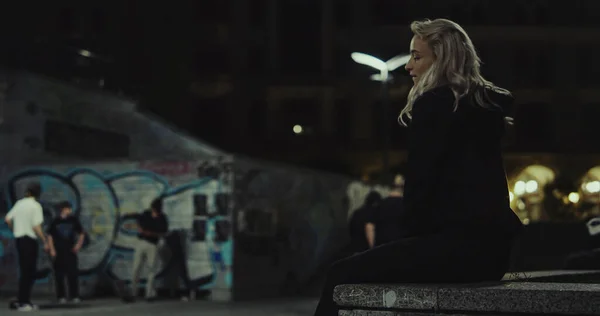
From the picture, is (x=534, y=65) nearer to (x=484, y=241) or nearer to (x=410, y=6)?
(x=410, y=6)

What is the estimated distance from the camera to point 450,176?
342 cm

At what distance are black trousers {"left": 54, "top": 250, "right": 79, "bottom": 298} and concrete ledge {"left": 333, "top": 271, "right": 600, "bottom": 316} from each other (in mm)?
12885

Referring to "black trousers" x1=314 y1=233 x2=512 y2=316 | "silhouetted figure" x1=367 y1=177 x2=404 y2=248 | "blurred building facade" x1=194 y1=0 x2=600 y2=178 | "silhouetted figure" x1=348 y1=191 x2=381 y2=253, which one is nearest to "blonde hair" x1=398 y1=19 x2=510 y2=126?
"black trousers" x1=314 y1=233 x2=512 y2=316

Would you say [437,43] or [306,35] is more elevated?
[306,35]

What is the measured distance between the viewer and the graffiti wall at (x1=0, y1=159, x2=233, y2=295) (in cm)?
1691

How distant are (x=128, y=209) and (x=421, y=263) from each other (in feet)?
49.0

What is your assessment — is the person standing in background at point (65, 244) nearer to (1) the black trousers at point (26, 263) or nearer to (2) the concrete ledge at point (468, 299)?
(1) the black trousers at point (26, 263)

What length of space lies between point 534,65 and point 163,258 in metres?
39.9

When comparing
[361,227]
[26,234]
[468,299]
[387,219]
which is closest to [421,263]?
[468,299]

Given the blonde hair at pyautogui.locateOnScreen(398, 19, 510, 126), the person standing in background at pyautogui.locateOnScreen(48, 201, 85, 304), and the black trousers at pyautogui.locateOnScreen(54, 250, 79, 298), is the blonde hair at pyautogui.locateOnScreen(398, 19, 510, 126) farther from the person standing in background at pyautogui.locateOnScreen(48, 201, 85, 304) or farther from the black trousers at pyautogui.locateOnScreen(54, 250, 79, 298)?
the black trousers at pyautogui.locateOnScreen(54, 250, 79, 298)

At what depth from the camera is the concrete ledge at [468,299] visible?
3.18 m

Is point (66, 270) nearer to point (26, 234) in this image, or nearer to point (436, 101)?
point (26, 234)

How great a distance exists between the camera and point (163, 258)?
17234 millimetres

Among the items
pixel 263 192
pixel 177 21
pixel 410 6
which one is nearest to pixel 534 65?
pixel 410 6
